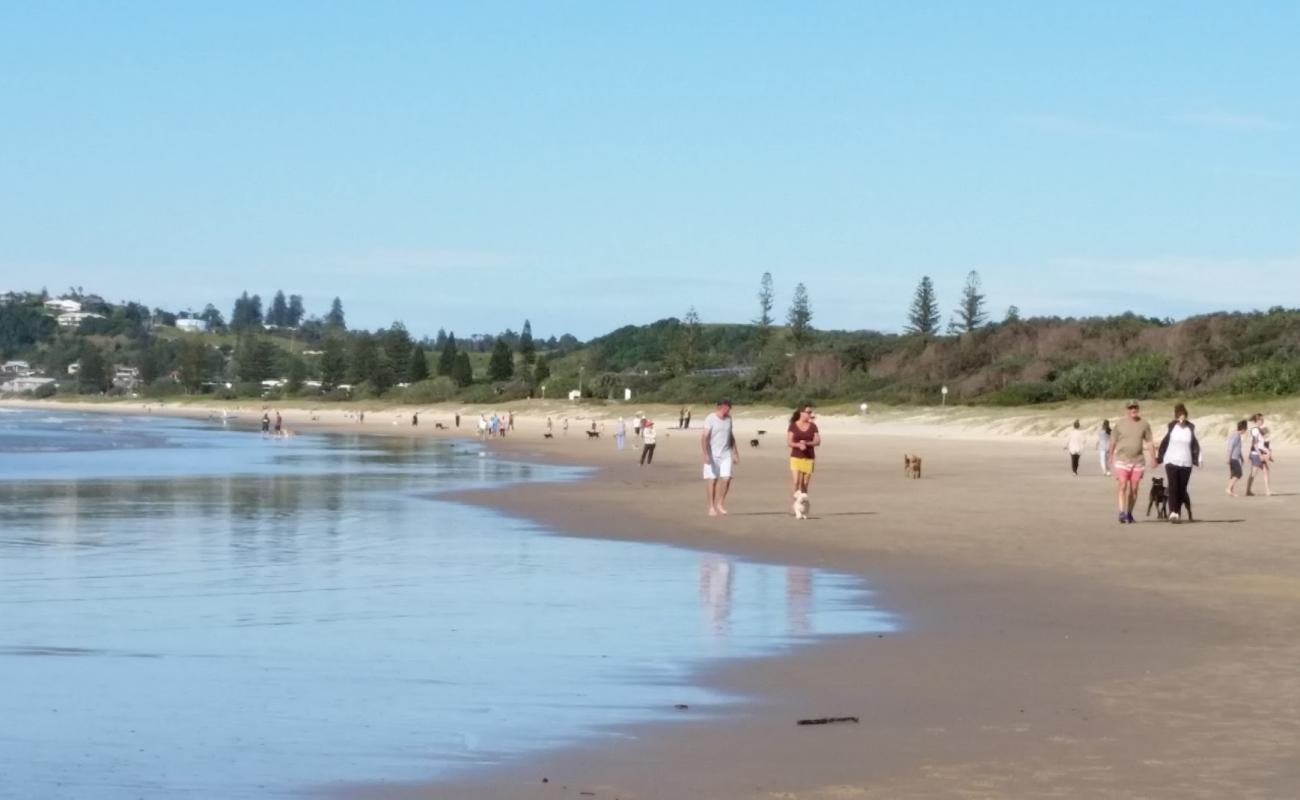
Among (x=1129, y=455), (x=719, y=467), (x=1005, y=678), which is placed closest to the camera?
(x=1005, y=678)

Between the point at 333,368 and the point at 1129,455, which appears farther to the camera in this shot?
the point at 333,368

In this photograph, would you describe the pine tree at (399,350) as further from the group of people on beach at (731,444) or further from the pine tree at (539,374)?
the group of people on beach at (731,444)

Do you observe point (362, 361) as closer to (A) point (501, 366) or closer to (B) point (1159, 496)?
(A) point (501, 366)

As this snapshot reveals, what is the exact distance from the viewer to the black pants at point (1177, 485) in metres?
20.8

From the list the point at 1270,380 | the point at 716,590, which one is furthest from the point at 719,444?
the point at 1270,380

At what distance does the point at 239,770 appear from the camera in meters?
7.38

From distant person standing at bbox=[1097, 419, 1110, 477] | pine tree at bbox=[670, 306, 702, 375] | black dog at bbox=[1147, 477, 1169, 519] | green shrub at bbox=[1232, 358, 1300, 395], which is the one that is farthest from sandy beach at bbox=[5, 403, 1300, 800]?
pine tree at bbox=[670, 306, 702, 375]

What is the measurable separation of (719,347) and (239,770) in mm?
176159

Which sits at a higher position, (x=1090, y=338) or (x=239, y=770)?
(x=1090, y=338)

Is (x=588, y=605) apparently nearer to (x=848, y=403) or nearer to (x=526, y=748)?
(x=526, y=748)

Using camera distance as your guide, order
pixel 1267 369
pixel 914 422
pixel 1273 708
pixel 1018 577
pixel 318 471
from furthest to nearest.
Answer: pixel 914 422
pixel 1267 369
pixel 318 471
pixel 1018 577
pixel 1273 708

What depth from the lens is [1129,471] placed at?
2067 cm

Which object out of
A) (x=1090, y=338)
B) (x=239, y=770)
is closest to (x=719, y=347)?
(x=1090, y=338)

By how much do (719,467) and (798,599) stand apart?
8.44 meters
